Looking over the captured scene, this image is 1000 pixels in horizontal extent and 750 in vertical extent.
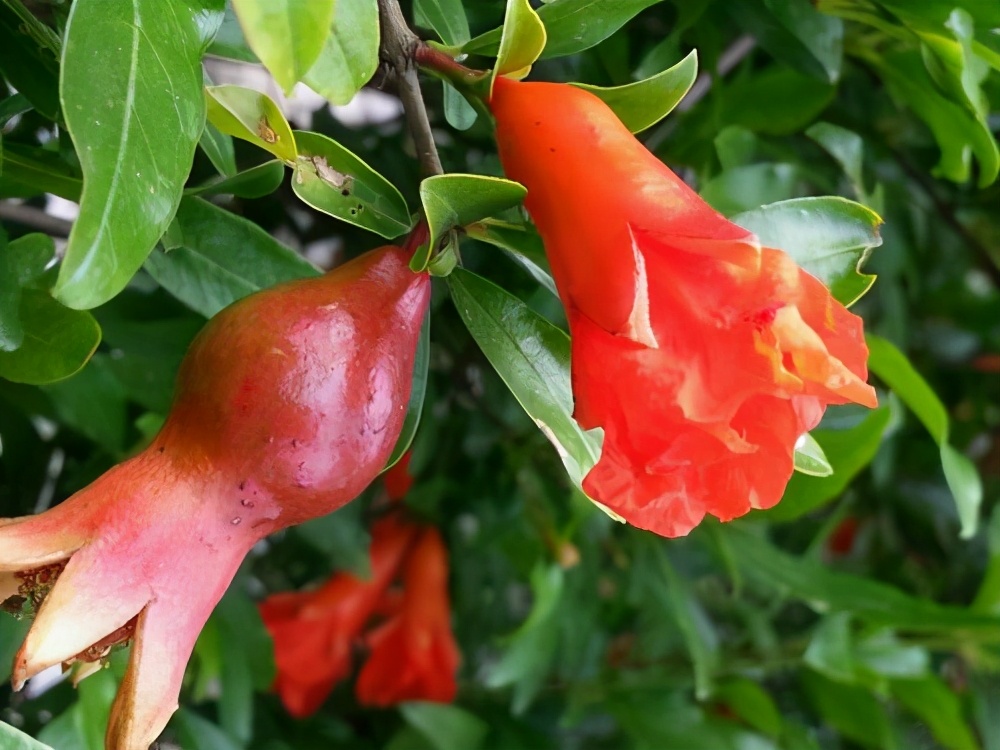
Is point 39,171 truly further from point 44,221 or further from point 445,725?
point 445,725

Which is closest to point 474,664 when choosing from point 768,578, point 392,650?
point 392,650

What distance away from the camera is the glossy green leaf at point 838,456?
500 millimetres

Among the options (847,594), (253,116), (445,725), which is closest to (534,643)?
(445,725)

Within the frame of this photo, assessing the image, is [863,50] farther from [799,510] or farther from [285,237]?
[285,237]

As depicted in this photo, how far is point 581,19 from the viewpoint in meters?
0.30

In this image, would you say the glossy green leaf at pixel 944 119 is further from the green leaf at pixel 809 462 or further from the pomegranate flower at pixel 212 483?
the pomegranate flower at pixel 212 483

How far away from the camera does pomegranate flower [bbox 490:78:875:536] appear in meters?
0.23

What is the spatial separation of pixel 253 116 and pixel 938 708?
61cm

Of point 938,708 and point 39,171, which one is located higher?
point 39,171

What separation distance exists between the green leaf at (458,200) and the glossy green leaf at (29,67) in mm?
147

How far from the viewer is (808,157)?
638 mm

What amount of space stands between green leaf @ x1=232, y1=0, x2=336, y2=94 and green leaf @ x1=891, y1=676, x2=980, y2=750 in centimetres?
62

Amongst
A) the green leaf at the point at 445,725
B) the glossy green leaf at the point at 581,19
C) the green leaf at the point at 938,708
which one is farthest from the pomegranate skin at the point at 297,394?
the green leaf at the point at 938,708

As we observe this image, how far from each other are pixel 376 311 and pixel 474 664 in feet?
2.10
